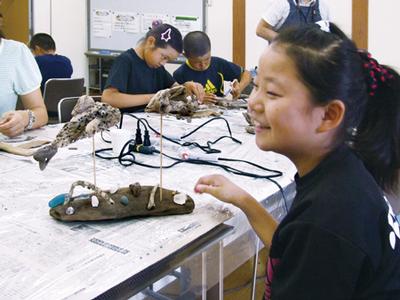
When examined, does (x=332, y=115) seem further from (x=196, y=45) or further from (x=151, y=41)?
(x=196, y=45)

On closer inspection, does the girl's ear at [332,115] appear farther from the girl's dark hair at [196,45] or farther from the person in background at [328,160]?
the girl's dark hair at [196,45]

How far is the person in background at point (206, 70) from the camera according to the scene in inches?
102

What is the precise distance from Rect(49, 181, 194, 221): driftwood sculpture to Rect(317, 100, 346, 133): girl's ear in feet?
0.97

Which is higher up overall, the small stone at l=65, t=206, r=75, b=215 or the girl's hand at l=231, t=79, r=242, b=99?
the girl's hand at l=231, t=79, r=242, b=99

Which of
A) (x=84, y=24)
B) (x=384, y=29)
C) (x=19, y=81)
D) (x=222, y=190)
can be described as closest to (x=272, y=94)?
(x=222, y=190)

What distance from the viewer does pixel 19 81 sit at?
1666 millimetres

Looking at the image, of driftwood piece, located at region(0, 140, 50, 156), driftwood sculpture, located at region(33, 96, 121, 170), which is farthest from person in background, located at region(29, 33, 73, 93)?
driftwood sculpture, located at region(33, 96, 121, 170)

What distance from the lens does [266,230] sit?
856mm

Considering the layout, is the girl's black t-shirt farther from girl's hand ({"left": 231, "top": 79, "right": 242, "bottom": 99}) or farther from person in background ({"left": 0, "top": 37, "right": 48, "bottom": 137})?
girl's hand ({"left": 231, "top": 79, "right": 242, "bottom": 99})

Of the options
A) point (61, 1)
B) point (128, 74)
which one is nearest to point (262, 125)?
point (128, 74)

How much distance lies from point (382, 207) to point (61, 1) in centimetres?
436

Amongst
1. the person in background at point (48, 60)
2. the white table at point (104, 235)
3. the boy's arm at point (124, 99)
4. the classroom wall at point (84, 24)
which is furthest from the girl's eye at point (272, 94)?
the classroom wall at point (84, 24)

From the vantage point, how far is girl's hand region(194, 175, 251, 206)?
0.85m

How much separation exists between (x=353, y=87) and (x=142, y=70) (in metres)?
1.72
